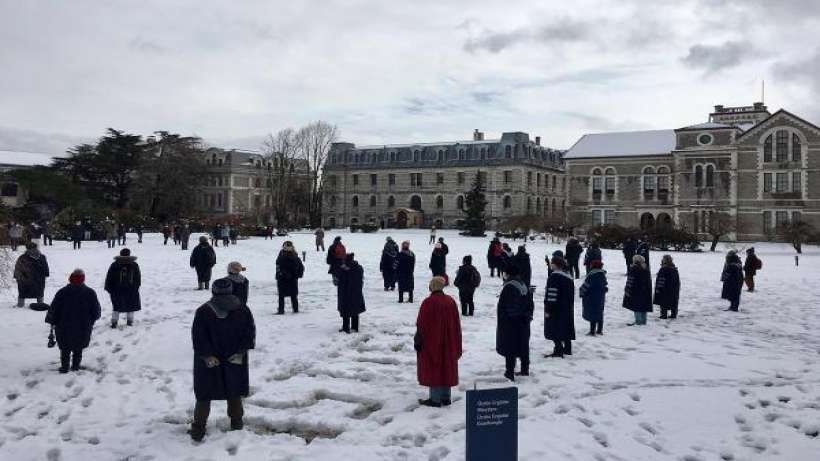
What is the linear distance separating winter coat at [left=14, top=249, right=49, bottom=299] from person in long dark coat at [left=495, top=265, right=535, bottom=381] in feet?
34.6

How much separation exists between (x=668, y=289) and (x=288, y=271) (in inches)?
331

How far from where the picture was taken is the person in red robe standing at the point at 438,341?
8.20 meters

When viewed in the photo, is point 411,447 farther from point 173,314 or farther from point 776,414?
point 173,314

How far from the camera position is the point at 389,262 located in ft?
62.5

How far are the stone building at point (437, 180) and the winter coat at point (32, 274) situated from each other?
2476 inches

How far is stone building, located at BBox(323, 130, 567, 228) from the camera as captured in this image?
76812 millimetres

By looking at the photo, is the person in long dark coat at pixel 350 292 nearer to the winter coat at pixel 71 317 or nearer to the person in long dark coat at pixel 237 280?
the person in long dark coat at pixel 237 280

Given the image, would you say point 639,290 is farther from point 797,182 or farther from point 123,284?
point 797,182

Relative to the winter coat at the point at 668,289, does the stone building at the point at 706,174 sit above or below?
above

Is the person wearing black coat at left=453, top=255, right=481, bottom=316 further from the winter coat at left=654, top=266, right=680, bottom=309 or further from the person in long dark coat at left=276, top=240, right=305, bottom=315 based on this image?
the winter coat at left=654, top=266, right=680, bottom=309

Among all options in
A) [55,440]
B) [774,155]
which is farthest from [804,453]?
[774,155]

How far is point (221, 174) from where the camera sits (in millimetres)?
87750

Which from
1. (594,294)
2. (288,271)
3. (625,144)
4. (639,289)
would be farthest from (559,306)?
(625,144)

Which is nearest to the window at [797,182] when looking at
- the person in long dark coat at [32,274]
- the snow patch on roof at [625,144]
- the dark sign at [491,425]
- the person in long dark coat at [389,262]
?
the snow patch on roof at [625,144]
